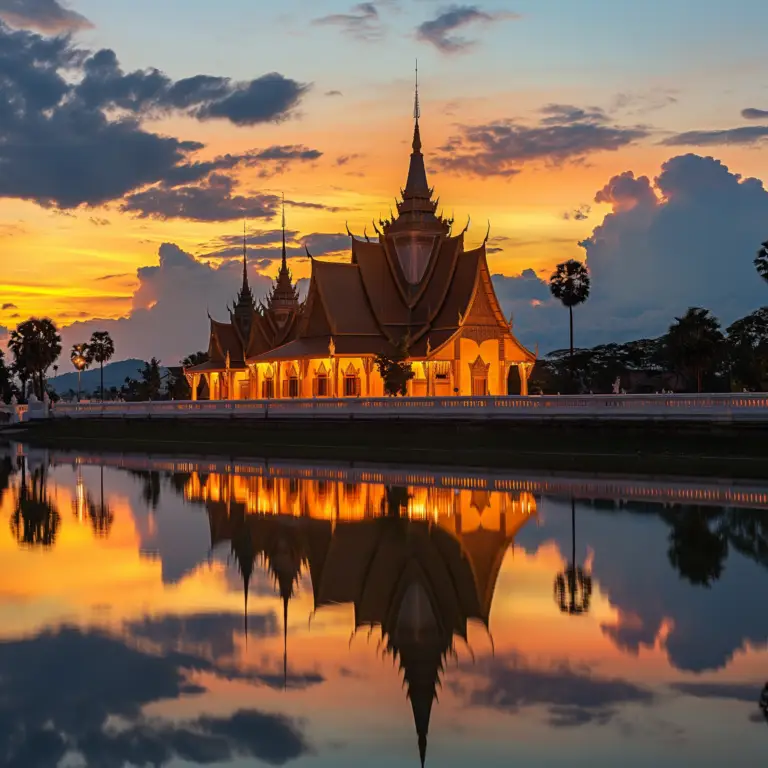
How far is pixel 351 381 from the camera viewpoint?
193 ft

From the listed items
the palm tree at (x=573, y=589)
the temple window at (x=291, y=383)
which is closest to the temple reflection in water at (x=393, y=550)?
the palm tree at (x=573, y=589)

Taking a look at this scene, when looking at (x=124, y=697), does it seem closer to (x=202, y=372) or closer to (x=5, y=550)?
(x=5, y=550)

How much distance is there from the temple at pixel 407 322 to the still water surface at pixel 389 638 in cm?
3424

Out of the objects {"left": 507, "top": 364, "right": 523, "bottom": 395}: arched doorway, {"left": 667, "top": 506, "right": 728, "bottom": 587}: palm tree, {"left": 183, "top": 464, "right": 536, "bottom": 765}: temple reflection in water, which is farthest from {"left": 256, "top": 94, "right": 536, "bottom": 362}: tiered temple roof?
{"left": 667, "top": 506, "right": 728, "bottom": 587}: palm tree

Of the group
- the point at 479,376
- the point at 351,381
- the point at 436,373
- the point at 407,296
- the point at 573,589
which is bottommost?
the point at 573,589

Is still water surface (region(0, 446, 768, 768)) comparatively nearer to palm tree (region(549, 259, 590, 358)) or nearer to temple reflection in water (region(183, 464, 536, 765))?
temple reflection in water (region(183, 464, 536, 765))

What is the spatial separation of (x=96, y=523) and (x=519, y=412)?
21.2 metres

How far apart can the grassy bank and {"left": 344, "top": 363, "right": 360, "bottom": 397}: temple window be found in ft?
20.3

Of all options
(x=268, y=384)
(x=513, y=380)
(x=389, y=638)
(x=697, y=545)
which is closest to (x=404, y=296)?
(x=268, y=384)

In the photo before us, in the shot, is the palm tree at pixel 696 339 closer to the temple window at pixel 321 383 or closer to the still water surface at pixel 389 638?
the temple window at pixel 321 383

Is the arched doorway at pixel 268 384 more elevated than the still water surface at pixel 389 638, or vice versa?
the arched doorway at pixel 268 384

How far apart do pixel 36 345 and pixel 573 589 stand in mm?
88977

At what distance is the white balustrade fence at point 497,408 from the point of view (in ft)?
114

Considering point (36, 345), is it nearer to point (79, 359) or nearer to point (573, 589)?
point (79, 359)
